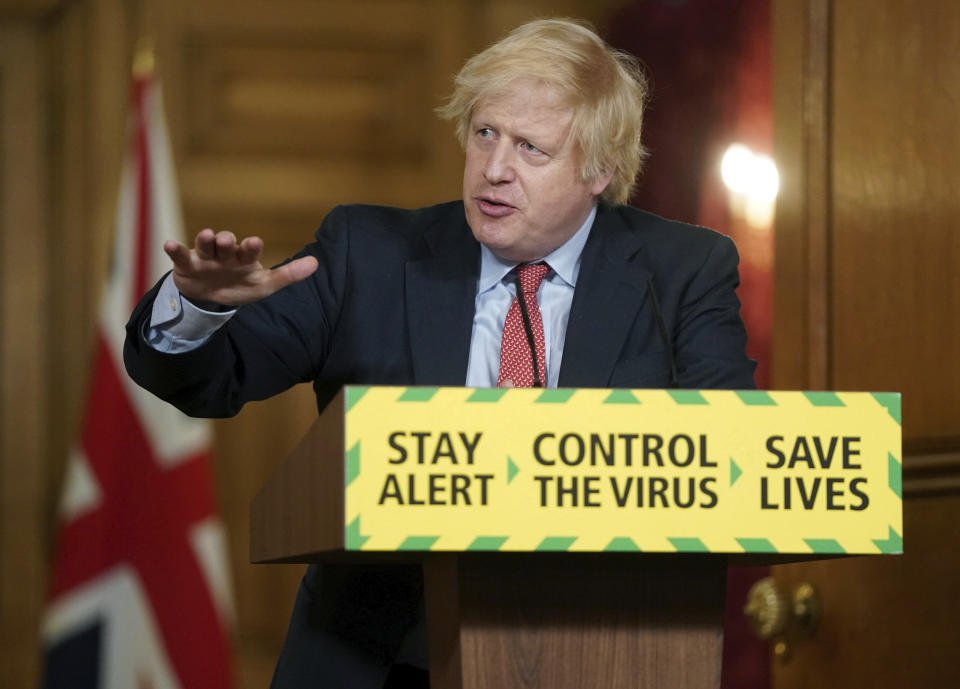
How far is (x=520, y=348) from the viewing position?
1452 mm

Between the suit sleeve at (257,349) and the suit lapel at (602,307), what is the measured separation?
0.34 meters

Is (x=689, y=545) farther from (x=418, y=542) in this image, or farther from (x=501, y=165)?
(x=501, y=165)

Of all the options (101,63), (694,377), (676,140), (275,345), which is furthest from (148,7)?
(694,377)

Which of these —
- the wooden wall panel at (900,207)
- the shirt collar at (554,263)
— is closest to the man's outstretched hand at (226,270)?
the shirt collar at (554,263)

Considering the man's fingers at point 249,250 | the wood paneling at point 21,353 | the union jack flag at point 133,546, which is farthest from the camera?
the wood paneling at point 21,353

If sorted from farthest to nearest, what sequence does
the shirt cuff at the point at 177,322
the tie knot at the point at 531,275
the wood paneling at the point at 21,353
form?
the wood paneling at the point at 21,353 → the tie knot at the point at 531,275 → the shirt cuff at the point at 177,322

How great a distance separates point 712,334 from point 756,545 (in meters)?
0.66

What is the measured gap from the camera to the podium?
0.89m

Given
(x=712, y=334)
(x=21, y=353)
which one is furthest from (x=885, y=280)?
(x=21, y=353)

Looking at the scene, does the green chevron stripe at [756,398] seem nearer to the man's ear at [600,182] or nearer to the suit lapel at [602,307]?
the suit lapel at [602,307]

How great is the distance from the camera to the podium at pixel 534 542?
894 mm

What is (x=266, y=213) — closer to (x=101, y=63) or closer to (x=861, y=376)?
(x=101, y=63)

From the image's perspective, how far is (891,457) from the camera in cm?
96

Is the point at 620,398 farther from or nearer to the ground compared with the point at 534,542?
farther from the ground
